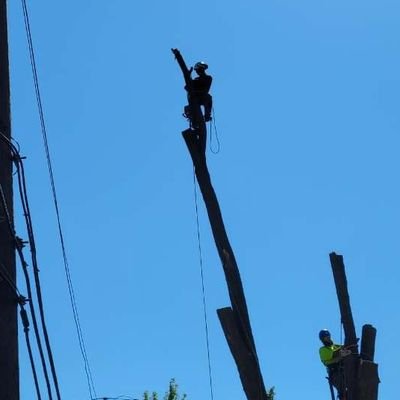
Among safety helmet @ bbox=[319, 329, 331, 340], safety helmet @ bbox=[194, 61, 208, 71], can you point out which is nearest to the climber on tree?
safety helmet @ bbox=[194, 61, 208, 71]

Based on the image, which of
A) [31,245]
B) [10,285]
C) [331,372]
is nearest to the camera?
[10,285]

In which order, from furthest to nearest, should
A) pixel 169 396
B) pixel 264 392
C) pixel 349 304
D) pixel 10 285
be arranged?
pixel 169 396, pixel 349 304, pixel 264 392, pixel 10 285

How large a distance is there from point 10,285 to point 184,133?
3064 millimetres

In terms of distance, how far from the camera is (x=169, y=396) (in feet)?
93.4

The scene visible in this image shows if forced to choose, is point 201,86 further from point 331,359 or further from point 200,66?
point 331,359

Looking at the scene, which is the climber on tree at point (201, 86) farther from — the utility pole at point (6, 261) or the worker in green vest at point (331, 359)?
the worker in green vest at point (331, 359)

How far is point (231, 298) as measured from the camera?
7.54 metres

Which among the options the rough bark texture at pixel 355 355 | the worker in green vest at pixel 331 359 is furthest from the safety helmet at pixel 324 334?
the rough bark texture at pixel 355 355

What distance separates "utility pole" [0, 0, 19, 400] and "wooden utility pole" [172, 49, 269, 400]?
223cm

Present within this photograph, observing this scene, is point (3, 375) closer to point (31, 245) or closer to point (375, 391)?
point (31, 245)

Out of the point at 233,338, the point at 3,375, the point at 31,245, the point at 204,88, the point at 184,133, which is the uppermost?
the point at 204,88

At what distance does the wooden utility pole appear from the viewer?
730 cm

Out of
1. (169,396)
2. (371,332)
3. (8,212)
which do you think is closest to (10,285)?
(8,212)

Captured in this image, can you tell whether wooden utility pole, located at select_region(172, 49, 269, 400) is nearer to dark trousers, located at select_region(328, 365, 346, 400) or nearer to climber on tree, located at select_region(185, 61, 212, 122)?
climber on tree, located at select_region(185, 61, 212, 122)
